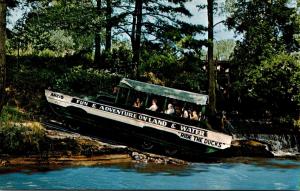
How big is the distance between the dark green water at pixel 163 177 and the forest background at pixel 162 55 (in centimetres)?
594

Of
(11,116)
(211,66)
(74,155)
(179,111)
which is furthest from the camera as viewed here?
(211,66)

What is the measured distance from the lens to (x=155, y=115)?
762 inches

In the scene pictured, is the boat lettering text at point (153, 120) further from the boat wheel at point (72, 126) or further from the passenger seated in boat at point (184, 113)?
the boat wheel at point (72, 126)

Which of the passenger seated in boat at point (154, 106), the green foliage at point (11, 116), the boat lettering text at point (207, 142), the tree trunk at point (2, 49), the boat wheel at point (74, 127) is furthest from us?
the boat wheel at point (74, 127)

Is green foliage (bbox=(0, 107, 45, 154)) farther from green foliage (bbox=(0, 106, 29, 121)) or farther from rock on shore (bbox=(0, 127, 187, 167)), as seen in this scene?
green foliage (bbox=(0, 106, 29, 121))

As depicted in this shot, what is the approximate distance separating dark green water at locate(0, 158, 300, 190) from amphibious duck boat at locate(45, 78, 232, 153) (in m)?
1.14

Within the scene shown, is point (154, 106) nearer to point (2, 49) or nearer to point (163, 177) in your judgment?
point (163, 177)

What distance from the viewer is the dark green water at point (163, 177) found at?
12523 mm

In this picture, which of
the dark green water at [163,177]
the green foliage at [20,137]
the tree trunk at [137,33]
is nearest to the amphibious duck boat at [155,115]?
the dark green water at [163,177]

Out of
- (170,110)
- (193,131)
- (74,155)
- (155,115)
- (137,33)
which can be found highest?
(137,33)

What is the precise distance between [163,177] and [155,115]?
4.84 metres

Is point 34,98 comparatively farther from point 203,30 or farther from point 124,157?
point 203,30

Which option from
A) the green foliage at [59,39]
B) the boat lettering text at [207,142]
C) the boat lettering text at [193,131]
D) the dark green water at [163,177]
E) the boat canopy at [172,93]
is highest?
the green foliage at [59,39]

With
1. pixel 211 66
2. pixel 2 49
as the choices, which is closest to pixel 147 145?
pixel 211 66
